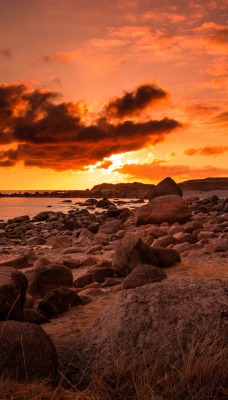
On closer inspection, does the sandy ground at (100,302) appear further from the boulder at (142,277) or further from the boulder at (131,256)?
the boulder at (131,256)

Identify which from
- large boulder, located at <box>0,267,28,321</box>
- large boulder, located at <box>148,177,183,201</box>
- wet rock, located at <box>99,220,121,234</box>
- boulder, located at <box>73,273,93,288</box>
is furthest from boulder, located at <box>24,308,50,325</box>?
large boulder, located at <box>148,177,183,201</box>

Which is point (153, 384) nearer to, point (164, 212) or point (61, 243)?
point (61, 243)

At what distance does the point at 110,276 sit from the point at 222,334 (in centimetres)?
433

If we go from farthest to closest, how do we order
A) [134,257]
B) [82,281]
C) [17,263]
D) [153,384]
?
[17,263], [134,257], [82,281], [153,384]

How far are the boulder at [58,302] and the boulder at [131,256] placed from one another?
2012mm

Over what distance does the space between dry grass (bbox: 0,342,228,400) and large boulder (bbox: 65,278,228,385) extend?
4.2 inches

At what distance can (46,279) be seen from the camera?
7.08 meters

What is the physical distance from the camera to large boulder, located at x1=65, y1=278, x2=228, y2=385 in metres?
3.73

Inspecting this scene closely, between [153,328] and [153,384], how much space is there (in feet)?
2.17

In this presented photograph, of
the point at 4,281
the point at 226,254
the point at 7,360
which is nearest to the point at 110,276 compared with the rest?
the point at 226,254

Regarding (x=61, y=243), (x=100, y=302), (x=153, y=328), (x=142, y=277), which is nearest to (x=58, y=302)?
(x=100, y=302)

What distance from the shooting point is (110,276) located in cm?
803

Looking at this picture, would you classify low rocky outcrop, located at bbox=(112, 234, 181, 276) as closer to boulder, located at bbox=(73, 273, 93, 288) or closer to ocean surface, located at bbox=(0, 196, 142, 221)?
boulder, located at bbox=(73, 273, 93, 288)

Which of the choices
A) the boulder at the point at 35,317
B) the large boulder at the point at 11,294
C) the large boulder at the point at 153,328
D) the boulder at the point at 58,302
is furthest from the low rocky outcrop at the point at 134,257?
the large boulder at the point at 153,328
